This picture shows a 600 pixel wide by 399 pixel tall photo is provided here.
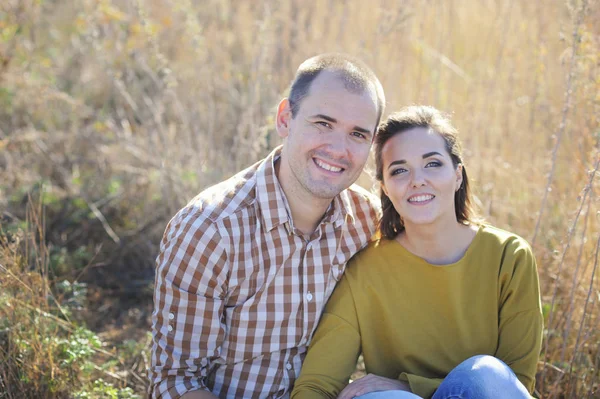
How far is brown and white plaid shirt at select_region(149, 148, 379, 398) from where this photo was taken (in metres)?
2.19

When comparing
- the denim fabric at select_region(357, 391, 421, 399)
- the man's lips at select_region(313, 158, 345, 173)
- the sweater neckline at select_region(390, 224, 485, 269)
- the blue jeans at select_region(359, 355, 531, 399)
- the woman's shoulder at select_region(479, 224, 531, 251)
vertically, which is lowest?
the denim fabric at select_region(357, 391, 421, 399)

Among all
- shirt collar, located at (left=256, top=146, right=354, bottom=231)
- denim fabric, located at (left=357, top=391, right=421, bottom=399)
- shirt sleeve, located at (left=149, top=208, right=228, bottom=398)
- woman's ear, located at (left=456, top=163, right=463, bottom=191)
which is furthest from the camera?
woman's ear, located at (left=456, top=163, right=463, bottom=191)

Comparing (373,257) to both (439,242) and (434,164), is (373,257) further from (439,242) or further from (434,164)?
(434,164)

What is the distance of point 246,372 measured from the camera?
2330mm

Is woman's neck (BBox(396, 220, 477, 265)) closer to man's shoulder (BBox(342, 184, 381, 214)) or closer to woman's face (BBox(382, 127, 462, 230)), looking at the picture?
woman's face (BBox(382, 127, 462, 230))

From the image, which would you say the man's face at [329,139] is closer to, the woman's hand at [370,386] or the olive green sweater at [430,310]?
the olive green sweater at [430,310]

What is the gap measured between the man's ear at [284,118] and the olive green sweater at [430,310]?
23.1 inches

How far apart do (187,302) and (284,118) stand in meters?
0.77

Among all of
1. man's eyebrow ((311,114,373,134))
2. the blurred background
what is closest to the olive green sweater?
the blurred background

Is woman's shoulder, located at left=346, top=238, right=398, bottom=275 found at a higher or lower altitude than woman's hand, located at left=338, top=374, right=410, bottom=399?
higher

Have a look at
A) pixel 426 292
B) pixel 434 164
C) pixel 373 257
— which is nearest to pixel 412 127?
pixel 434 164

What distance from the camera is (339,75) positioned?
7.74ft

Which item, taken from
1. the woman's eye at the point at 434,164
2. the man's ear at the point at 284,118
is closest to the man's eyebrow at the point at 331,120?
the man's ear at the point at 284,118

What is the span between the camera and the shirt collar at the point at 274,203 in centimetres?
228
